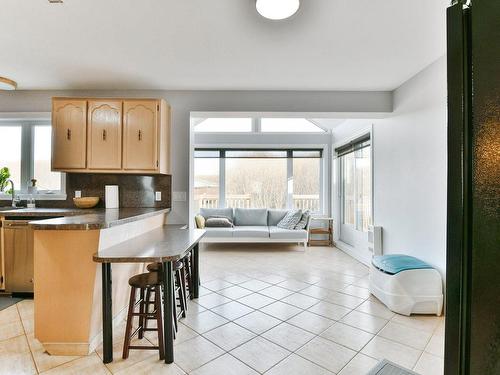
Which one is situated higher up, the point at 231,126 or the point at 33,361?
the point at 231,126

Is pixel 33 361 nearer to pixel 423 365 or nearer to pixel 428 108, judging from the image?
pixel 423 365

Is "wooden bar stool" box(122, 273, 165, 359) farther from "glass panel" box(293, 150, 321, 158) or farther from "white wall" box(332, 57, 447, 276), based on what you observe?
"glass panel" box(293, 150, 321, 158)

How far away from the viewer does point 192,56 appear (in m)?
2.87

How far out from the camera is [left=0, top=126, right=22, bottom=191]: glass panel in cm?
398

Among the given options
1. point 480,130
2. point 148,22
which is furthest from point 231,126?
point 480,130

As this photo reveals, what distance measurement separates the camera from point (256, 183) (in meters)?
6.55

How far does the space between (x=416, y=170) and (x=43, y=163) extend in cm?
487

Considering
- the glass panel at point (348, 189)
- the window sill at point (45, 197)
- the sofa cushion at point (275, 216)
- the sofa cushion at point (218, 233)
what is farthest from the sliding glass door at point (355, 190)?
the window sill at point (45, 197)

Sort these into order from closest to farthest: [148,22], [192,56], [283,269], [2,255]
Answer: [148,22]
[192,56]
[2,255]
[283,269]

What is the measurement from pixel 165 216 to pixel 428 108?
132 inches

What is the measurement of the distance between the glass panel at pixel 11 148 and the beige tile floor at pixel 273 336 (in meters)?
2.02

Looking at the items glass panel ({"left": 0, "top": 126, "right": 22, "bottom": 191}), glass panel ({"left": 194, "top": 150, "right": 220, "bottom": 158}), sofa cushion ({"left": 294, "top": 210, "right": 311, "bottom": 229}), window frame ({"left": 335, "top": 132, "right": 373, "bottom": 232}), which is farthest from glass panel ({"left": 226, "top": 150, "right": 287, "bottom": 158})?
glass panel ({"left": 0, "top": 126, "right": 22, "bottom": 191})

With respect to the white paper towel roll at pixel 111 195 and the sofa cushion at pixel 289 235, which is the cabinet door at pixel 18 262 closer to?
the white paper towel roll at pixel 111 195

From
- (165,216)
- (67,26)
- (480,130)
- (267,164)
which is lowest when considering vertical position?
(165,216)
